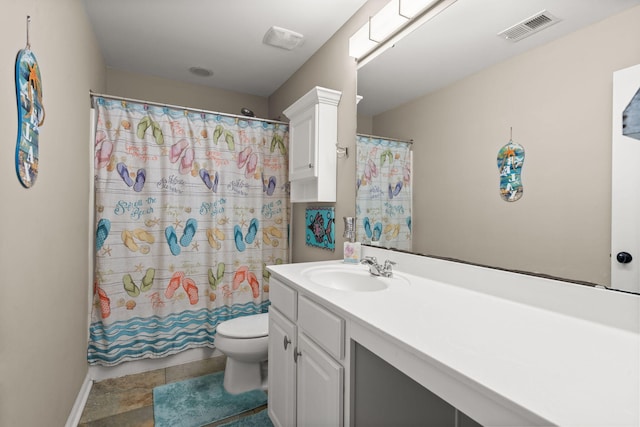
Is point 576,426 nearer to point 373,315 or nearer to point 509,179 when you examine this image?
point 373,315

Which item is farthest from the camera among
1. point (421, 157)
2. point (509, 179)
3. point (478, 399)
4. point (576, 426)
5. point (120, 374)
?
point (120, 374)

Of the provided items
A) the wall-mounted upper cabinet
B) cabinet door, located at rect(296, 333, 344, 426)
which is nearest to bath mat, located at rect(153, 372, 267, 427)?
cabinet door, located at rect(296, 333, 344, 426)

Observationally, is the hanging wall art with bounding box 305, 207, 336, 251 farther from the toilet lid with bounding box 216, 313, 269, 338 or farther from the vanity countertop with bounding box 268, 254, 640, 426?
the vanity countertop with bounding box 268, 254, 640, 426

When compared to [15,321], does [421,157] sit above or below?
above

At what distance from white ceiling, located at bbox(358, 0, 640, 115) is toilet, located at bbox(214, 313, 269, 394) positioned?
1496 mm

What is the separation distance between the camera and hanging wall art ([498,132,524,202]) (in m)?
1.10

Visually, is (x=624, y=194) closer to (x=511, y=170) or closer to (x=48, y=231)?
(x=511, y=170)

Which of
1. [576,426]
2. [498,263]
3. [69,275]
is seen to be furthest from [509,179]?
[69,275]

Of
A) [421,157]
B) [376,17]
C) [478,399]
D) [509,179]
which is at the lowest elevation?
[478,399]

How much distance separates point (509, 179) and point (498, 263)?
1.00ft

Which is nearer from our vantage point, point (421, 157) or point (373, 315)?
point (373, 315)

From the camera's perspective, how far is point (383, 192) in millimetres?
1785

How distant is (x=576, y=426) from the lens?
0.47 metres

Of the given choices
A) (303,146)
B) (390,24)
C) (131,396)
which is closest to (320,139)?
(303,146)
